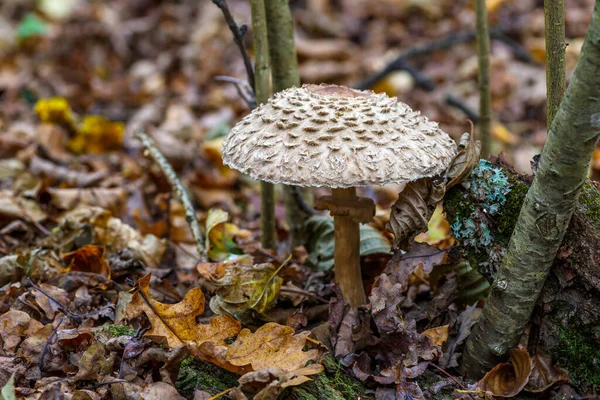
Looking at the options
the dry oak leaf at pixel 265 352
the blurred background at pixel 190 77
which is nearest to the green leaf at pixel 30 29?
the blurred background at pixel 190 77

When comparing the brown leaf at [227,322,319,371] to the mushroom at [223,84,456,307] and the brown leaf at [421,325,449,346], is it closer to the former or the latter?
the brown leaf at [421,325,449,346]

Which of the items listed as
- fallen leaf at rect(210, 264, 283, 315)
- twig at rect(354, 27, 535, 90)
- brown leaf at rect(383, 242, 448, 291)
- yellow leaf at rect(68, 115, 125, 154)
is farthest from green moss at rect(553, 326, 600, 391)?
yellow leaf at rect(68, 115, 125, 154)

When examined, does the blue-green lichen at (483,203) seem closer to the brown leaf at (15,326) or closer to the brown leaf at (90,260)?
the brown leaf at (90,260)

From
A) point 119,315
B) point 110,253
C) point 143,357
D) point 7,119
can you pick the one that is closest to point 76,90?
point 7,119

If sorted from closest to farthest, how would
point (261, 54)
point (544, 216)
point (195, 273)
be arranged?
point (544, 216) → point (261, 54) → point (195, 273)

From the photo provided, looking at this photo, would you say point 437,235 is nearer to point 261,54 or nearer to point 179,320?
point 261,54

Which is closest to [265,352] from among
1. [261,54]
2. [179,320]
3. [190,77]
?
[179,320]

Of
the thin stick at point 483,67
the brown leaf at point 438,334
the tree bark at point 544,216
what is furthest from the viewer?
the thin stick at point 483,67
